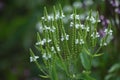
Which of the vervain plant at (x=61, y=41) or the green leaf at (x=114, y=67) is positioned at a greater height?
the vervain plant at (x=61, y=41)

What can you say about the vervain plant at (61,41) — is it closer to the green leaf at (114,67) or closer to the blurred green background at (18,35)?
the green leaf at (114,67)

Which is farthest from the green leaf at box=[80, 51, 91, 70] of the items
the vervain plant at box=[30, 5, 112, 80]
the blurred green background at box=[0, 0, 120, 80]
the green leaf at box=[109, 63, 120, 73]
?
the blurred green background at box=[0, 0, 120, 80]

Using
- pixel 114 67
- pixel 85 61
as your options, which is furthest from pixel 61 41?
pixel 114 67

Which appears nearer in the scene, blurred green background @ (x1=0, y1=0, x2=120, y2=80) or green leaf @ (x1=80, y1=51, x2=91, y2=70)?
green leaf @ (x1=80, y1=51, x2=91, y2=70)

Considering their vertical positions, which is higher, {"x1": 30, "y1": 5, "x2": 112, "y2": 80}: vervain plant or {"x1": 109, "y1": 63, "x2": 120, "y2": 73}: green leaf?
{"x1": 30, "y1": 5, "x2": 112, "y2": 80}: vervain plant

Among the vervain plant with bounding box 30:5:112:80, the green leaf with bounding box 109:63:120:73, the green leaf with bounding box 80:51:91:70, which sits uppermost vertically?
the vervain plant with bounding box 30:5:112:80

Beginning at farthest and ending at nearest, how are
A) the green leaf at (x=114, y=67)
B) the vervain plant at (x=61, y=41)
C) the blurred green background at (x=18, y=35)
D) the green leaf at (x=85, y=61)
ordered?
1. the blurred green background at (x=18, y=35)
2. the green leaf at (x=114, y=67)
3. the green leaf at (x=85, y=61)
4. the vervain plant at (x=61, y=41)

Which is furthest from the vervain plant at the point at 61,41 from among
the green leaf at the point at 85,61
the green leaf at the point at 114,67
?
the green leaf at the point at 114,67

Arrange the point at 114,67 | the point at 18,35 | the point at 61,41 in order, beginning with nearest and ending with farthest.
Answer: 1. the point at 61,41
2. the point at 114,67
3. the point at 18,35

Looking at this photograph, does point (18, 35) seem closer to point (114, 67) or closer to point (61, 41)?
point (114, 67)

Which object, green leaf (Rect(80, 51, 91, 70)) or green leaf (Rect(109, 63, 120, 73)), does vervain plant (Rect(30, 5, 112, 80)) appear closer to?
green leaf (Rect(80, 51, 91, 70))

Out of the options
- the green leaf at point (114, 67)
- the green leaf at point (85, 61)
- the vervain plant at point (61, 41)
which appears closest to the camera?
the vervain plant at point (61, 41)
